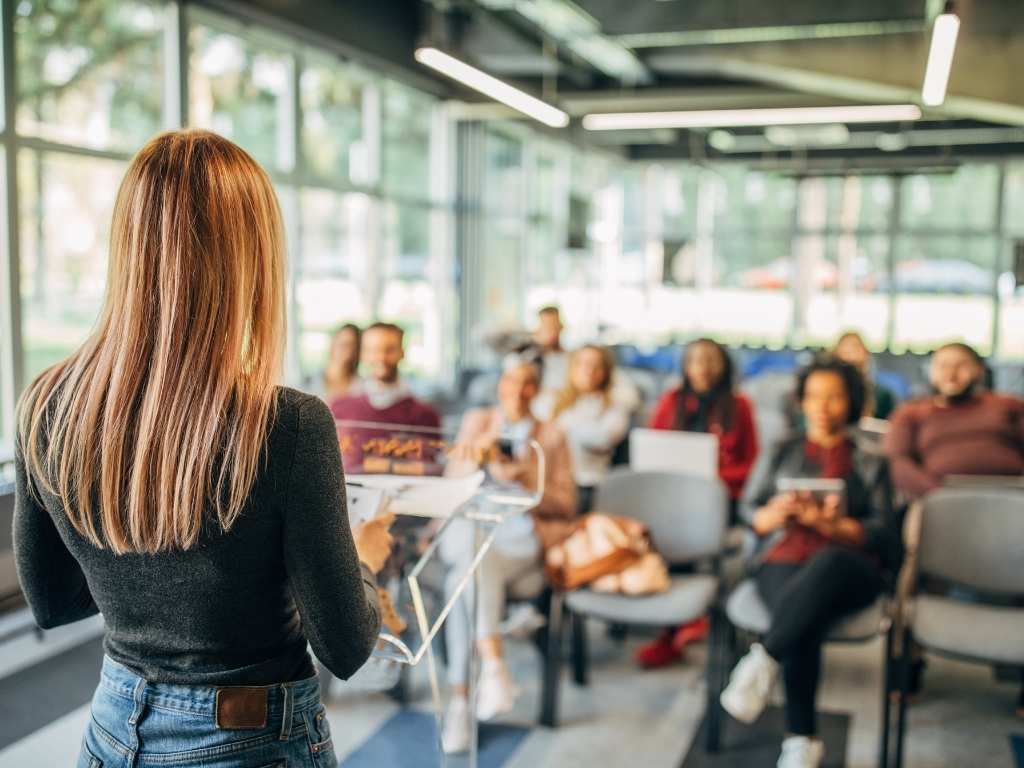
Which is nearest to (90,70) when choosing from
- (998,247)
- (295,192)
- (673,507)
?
(295,192)

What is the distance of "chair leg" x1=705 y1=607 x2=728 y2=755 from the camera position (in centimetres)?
357

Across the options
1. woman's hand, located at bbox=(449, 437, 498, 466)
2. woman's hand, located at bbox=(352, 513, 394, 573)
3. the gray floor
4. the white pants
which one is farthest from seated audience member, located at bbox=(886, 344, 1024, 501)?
woman's hand, located at bbox=(352, 513, 394, 573)

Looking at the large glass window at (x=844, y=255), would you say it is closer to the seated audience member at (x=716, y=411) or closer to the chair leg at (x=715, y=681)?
the seated audience member at (x=716, y=411)

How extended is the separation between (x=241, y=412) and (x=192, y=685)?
0.37m

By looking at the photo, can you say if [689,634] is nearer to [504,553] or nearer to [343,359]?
[504,553]

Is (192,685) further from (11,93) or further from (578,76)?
(578,76)

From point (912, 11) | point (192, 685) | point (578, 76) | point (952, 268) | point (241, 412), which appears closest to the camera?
point (241, 412)

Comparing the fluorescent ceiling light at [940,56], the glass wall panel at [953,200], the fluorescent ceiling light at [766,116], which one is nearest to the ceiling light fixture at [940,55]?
the fluorescent ceiling light at [940,56]

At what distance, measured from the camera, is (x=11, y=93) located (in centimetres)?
498

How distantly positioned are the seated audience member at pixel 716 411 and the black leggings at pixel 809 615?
134cm

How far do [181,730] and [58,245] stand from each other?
483 cm

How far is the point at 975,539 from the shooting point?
12.0 feet

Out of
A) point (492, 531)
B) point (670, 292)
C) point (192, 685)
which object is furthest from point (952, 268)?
point (192, 685)

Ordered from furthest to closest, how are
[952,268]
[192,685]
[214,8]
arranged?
[952,268], [214,8], [192,685]
